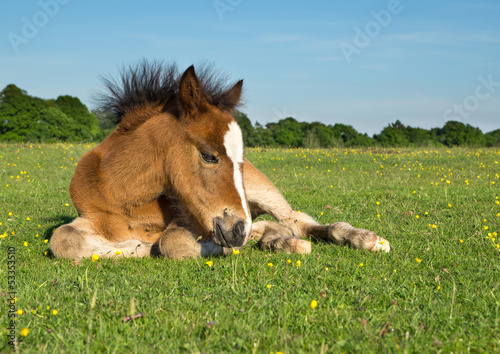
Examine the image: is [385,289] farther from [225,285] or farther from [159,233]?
[159,233]

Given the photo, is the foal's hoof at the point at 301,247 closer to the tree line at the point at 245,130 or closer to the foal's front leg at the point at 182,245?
the foal's front leg at the point at 182,245

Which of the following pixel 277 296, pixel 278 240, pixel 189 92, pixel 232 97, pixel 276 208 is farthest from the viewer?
pixel 276 208

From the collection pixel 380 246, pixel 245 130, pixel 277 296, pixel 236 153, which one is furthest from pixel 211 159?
pixel 245 130

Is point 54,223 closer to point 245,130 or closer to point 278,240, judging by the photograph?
point 278,240

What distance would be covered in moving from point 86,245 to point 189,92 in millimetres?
1889

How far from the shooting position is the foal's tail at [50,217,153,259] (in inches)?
176

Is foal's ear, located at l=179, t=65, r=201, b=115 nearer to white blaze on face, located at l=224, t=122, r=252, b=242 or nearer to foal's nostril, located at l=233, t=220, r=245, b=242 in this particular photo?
white blaze on face, located at l=224, t=122, r=252, b=242

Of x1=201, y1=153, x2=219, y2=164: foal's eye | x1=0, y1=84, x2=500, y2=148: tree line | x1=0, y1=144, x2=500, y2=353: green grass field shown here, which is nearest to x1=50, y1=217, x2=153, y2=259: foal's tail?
x1=0, y1=144, x2=500, y2=353: green grass field

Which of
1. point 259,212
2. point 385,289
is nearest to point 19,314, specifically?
point 385,289

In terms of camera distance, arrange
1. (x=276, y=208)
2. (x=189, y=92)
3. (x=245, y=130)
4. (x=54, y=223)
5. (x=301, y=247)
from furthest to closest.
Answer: (x=245, y=130) < (x=54, y=223) < (x=276, y=208) < (x=301, y=247) < (x=189, y=92)

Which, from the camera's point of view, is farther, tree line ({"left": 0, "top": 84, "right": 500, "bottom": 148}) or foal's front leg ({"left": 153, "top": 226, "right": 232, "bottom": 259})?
tree line ({"left": 0, "top": 84, "right": 500, "bottom": 148})

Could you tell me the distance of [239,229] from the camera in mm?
3996

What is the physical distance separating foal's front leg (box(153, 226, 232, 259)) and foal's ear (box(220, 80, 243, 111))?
1405mm

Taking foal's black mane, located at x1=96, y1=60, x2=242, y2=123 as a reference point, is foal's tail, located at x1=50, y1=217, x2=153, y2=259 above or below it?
below
